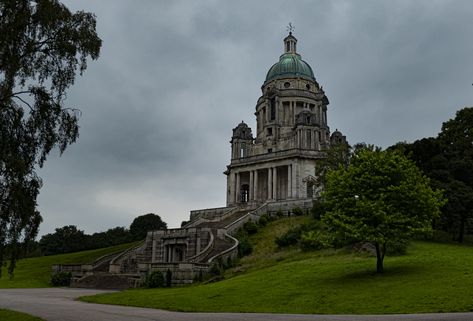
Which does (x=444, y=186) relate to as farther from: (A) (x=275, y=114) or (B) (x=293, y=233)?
(A) (x=275, y=114)

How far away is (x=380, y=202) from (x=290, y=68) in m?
59.8

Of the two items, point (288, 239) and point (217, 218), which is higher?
point (217, 218)

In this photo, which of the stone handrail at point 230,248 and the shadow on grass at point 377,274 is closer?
the shadow on grass at point 377,274

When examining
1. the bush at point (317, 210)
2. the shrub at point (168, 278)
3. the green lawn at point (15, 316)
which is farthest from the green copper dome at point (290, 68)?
the green lawn at point (15, 316)

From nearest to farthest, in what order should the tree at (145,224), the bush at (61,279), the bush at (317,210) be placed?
the bush at (61,279) < the bush at (317,210) < the tree at (145,224)

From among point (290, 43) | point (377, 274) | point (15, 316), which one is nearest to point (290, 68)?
point (290, 43)

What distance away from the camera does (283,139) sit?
85500mm

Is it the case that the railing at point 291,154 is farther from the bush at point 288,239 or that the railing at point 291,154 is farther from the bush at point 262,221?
the bush at point 288,239

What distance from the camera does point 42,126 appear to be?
76.1 feet

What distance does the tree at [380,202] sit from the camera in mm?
31594

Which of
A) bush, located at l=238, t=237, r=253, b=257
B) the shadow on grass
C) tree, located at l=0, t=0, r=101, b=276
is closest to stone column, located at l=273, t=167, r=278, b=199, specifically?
bush, located at l=238, t=237, r=253, b=257

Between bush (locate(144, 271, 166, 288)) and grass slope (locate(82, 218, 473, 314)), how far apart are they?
17.1 ft

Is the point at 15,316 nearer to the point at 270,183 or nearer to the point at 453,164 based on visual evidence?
the point at 453,164

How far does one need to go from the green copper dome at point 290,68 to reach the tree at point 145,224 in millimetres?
32595
